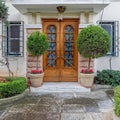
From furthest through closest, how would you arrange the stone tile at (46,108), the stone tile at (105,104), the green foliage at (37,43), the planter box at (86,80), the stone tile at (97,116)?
1. the planter box at (86,80)
2. the green foliage at (37,43)
3. the stone tile at (105,104)
4. the stone tile at (46,108)
5. the stone tile at (97,116)

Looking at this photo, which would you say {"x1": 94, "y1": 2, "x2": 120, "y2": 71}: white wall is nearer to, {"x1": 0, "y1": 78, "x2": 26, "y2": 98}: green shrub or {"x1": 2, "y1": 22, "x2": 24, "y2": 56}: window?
{"x1": 2, "y1": 22, "x2": 24, "y2": 56}: window

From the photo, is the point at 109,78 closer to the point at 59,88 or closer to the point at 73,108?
the point at 59,88

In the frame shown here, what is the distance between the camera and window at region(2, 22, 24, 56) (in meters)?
10.9

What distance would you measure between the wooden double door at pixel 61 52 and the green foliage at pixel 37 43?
3.60 feet

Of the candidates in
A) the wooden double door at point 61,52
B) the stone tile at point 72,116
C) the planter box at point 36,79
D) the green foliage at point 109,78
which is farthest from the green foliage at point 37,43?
the stone tile at point 72,116

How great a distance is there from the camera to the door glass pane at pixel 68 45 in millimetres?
10852

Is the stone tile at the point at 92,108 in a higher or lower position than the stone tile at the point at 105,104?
lower

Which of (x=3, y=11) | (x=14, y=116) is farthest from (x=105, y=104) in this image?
(x=3, y=11)

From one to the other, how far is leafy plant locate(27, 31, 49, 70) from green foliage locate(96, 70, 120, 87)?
2.57 metres

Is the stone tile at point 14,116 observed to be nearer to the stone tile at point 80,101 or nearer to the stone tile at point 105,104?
the stone tile at point 80,101

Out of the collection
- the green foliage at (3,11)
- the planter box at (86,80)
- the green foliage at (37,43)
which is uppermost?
the green foliage at (3,11)

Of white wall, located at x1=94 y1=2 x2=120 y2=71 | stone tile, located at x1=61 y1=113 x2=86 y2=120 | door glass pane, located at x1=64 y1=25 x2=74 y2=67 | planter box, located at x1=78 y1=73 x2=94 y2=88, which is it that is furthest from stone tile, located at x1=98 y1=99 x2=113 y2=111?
door glass pane, located at x1=64 y1=25 x2=74 y2=67

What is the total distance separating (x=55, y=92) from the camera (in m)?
9.83

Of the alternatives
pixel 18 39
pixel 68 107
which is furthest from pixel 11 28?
pixel 68 107
